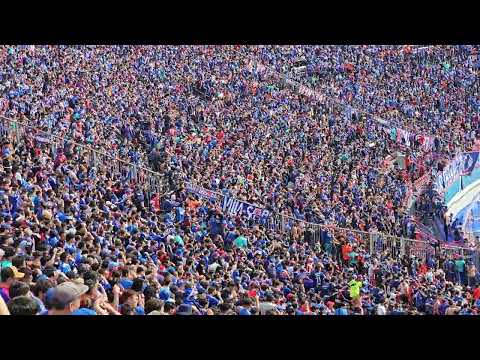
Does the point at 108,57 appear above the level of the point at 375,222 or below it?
above

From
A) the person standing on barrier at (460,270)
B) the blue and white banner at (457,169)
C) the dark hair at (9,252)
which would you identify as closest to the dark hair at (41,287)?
the dark hair at (9,252)

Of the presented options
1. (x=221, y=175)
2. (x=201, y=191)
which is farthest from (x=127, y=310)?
(x=221, y=175)

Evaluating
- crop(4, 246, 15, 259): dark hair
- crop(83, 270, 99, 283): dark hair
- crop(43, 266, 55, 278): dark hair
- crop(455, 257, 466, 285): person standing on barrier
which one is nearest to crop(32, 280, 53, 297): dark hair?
crop(83, 270, 99, 283): dark hair

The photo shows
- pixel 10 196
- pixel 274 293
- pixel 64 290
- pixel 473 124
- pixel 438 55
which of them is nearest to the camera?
pixel 64 290

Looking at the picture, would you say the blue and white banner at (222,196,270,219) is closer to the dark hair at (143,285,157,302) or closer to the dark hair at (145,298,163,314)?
the dark hair at (143,285,157,302)

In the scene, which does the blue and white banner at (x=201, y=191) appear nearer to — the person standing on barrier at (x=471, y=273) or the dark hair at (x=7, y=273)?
the person standing on barrier at (x=471, y=273)

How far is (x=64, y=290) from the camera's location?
5656 millimetres

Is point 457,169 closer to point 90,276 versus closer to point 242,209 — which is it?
point 242,209

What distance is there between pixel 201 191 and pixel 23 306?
10181 millimetres

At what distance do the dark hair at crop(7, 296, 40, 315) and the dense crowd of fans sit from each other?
0.01 meters

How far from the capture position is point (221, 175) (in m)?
17.3

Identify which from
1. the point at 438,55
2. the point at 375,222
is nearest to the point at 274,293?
the point at 375,222

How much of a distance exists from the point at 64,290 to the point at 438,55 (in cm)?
2736
